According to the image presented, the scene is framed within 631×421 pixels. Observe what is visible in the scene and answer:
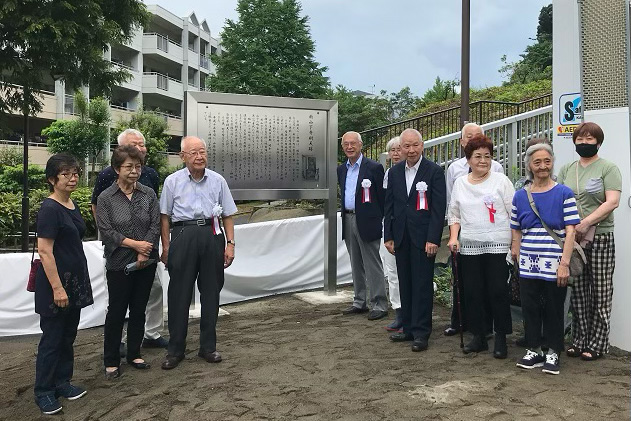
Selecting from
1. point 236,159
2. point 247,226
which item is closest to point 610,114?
point 236,159

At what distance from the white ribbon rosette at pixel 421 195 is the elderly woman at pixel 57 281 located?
2.66 meters

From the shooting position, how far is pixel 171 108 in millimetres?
40688

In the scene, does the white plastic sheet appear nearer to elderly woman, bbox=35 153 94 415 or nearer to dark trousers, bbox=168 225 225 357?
dark trousers, bbox=168 225 225 357

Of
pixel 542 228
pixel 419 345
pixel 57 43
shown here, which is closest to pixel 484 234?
pixel 542 228

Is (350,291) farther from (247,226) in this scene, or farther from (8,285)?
(8,285)

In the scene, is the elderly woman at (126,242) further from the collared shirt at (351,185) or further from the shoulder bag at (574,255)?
the shoulder bag at (574,255)

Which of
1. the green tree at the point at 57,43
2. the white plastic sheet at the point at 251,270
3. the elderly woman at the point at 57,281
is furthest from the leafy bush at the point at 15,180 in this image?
the elderly woman at the point at 57,281

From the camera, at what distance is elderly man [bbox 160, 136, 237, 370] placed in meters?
4.34

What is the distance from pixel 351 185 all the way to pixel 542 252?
2.53m

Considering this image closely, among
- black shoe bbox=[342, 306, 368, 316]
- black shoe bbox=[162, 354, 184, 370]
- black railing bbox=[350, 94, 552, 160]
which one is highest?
black railing bbox=[350, 94, 552, 160]

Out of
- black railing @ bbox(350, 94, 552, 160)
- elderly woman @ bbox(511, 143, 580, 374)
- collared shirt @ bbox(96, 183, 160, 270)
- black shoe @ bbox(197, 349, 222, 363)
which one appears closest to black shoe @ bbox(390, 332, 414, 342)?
elderly woman @ bbox(511, 143, 580, 374)

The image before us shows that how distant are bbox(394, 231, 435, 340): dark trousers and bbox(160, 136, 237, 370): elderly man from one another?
1583 mm

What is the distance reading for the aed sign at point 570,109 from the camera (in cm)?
505

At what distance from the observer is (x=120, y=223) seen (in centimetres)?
397
